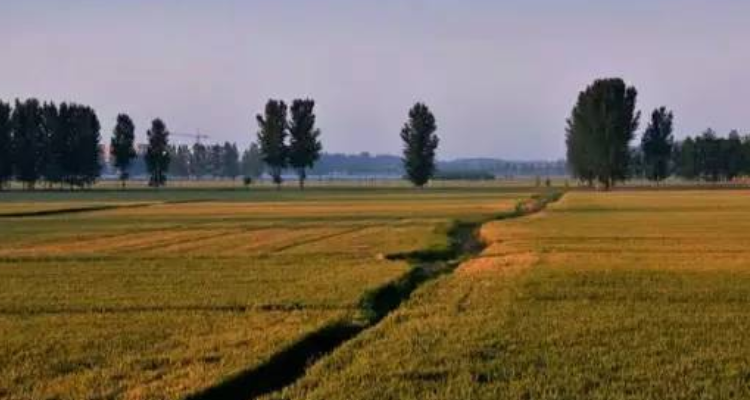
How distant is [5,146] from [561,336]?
14613 cm

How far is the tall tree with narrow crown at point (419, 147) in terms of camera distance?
16962cm

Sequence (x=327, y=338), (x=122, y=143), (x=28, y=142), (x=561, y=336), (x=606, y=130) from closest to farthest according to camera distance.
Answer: (x=561, y=336), (x=327, y=338), (x=606, y=130), (x=28, y=142), (x=122, y=143)

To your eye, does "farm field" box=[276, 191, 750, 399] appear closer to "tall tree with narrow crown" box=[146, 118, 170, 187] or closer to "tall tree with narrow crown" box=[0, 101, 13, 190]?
"tall tree with narrow crown" box=[0, 101, 13, 190]

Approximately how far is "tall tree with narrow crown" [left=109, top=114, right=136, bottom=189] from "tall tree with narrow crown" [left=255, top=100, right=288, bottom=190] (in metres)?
21.8

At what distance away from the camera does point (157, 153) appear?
178 m

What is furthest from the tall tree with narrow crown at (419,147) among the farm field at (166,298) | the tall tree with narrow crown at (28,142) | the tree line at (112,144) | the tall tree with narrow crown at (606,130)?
the farm field at (166,298)

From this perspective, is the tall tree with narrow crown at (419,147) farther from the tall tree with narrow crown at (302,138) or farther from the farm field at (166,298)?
the farm field at (166,298)

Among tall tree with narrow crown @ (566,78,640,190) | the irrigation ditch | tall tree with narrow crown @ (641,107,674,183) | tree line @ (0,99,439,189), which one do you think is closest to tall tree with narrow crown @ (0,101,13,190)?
tree line @ (0,99,439,189)

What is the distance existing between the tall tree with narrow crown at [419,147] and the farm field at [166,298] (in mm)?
118240

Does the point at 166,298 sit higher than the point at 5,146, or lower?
lower

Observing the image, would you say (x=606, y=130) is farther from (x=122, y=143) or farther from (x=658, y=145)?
(x=122, y=143)

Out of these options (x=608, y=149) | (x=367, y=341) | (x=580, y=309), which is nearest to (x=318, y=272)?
(x=580, y=309)

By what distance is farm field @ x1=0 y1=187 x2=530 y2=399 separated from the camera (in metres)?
14.5

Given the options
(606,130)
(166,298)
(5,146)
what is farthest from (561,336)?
(5,146)
